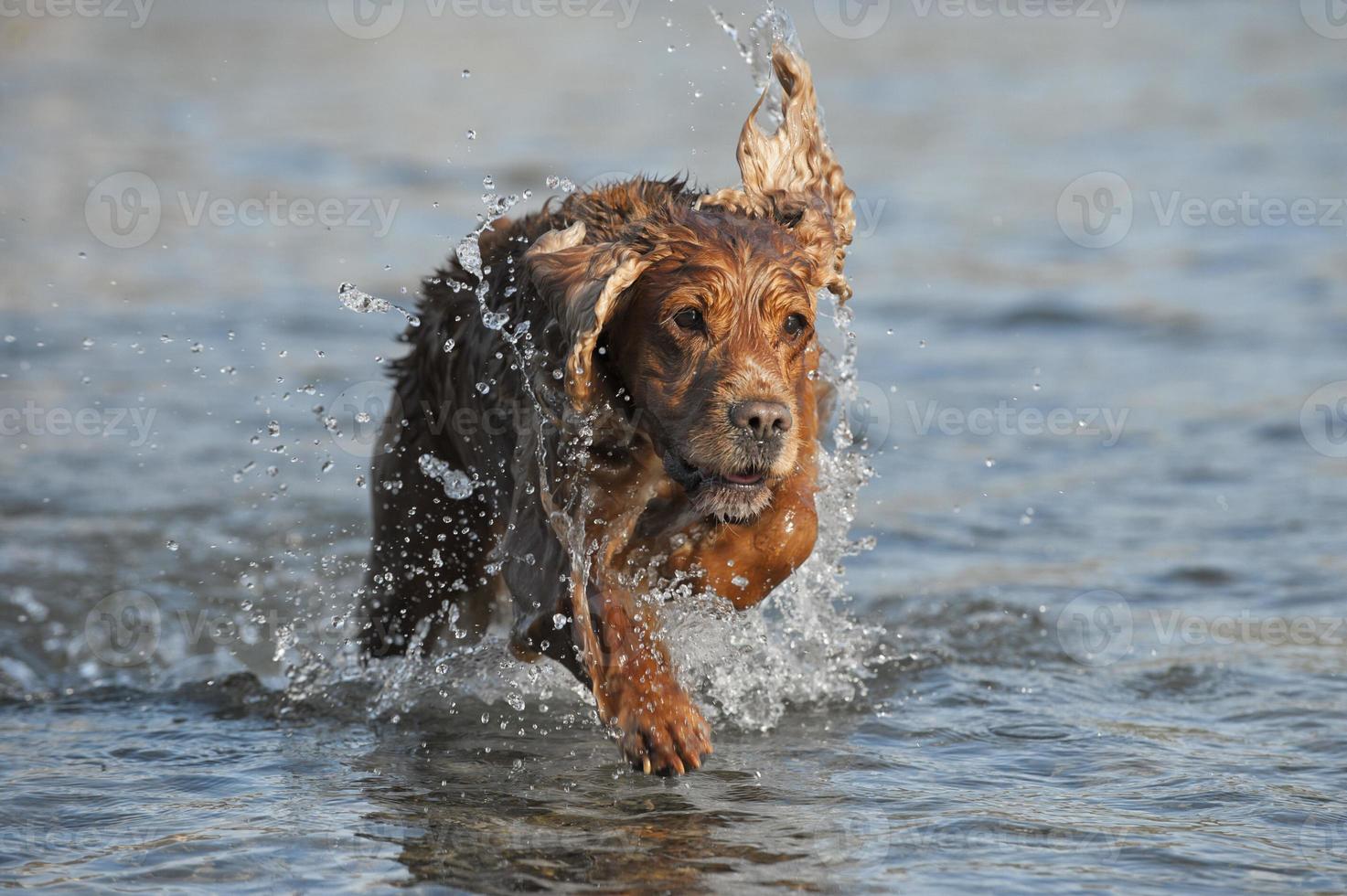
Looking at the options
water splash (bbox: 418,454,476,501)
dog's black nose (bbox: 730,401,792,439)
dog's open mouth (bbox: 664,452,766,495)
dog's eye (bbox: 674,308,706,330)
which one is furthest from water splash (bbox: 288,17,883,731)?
dog's black nose (bbox: 730,401,792,439)

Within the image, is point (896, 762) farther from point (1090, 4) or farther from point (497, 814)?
point (1090, 4)

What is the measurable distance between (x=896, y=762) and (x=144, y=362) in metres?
8.17

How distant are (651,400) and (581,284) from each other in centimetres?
41

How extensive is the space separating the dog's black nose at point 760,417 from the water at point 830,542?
3.44ft

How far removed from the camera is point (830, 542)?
674cm

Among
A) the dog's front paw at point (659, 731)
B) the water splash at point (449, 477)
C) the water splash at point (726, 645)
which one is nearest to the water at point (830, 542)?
the water splash at point (726, 645)

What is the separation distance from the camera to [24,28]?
85.4ft

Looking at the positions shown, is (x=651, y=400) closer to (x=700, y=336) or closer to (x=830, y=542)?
(x=700, y=336)

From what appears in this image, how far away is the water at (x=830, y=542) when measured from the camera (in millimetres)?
5086

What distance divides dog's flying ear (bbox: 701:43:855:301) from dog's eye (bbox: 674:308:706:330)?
24.8 inches

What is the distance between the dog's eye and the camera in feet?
17.0

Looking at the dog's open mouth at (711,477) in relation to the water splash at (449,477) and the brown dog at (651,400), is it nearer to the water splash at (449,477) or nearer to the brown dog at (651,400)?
the brown dog at (651,400)

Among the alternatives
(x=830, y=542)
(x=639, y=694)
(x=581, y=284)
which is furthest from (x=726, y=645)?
(x=581, y=284)

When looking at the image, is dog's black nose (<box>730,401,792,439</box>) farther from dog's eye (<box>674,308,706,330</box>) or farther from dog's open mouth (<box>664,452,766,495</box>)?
dog's eye (<box>674,308,706,330</box>)
